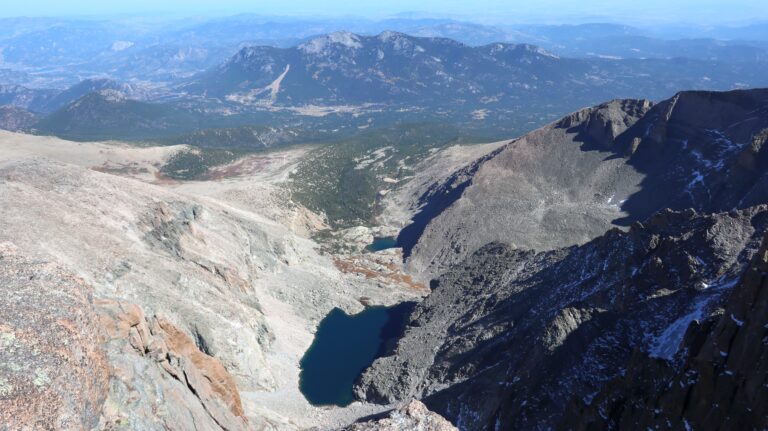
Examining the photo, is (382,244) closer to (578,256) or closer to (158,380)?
(578,256)

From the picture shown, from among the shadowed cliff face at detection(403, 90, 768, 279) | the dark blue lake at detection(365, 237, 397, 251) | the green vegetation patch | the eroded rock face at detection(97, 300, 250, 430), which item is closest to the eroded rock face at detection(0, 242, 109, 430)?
the eroded rock face at detection(97, 300, 250, 430)

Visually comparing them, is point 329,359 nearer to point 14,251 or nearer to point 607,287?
point 607,287

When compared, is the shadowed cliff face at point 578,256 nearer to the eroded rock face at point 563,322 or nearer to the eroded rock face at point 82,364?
the eroded rock face at point 563,322

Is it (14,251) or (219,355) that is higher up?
(14,251)

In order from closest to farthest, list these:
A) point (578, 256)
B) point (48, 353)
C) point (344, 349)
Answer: point (48, 353), point (578, 256), point (344, 349)

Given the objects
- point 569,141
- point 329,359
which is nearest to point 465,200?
point 569,141

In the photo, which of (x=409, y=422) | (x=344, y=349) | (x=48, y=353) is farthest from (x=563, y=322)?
(x=48, y=353)
